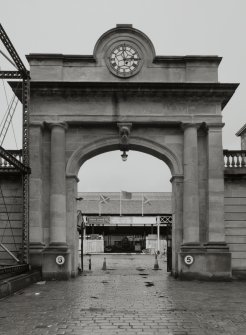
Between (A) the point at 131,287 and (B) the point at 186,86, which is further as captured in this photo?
(B) the point at 186,86

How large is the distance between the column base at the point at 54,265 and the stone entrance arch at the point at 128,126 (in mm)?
106

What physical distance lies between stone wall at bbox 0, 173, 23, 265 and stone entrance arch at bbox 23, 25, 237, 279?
0.98 metres

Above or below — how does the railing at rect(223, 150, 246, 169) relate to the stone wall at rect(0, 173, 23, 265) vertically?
above

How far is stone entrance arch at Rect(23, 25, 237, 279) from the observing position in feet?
68.3

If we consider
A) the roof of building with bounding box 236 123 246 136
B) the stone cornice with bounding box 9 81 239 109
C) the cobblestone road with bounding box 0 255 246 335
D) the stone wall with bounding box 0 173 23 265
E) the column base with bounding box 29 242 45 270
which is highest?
the roof of building with bounding box 236 123 246 136

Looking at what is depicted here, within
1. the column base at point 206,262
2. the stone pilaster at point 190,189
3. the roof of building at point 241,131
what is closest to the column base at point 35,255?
the column base at point 206,262

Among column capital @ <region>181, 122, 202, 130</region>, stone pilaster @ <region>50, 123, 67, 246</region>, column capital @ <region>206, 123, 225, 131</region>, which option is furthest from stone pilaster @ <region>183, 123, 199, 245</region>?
stone pilaster @ <region>50, 123, 67, 246</region>

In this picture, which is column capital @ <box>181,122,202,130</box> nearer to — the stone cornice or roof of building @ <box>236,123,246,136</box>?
the stone cornice

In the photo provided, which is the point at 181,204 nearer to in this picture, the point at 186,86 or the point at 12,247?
the point at 186,86

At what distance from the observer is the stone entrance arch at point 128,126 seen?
20828 millimetres

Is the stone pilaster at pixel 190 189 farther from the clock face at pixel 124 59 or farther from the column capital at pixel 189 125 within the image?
the clock face at pixel 124 59

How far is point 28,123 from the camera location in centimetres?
1948

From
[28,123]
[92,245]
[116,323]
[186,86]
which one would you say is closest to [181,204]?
[186,86]

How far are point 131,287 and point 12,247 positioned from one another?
6.51 metres
